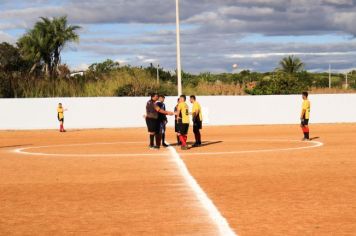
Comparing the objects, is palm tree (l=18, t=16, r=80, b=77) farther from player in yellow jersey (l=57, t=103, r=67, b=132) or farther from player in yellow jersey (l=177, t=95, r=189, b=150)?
player in yellow jersey (l=177, t=95, r=189, b=150)

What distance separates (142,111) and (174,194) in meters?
30.0

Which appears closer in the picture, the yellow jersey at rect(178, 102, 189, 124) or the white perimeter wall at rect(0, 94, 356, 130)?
the yellow jersey at rect(178, 102, 189, 124)

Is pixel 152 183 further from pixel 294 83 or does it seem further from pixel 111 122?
pixel 294 83

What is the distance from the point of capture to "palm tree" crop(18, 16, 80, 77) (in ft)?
201

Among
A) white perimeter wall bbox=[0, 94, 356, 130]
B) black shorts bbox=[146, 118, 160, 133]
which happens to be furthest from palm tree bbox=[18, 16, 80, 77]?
black shorts bbox=[146, 118, 160, 133]

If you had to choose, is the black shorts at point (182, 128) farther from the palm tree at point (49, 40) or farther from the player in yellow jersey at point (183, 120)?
the palm tree at point (49, 40)

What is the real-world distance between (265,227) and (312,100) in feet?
115

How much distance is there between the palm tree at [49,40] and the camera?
201 feet

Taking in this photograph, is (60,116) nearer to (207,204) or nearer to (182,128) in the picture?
(182,128)

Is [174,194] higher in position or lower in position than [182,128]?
lower

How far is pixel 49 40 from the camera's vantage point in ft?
202

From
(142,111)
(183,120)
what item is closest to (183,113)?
(183,120)

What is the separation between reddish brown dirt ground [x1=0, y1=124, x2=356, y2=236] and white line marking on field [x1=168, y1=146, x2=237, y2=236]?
11 cm

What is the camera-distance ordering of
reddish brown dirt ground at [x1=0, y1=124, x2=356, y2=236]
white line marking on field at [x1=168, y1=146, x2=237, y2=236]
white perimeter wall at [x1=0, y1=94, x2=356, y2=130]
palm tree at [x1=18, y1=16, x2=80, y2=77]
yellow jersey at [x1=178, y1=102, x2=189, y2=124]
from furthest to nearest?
palm tree at [x1=18, y1=16, x2=80, y2=77] → white perimeter wall at [x1=0, y1=94, x2=356, y2=130] → yellow jersey at [x1=178, y1=102, x2=189, y2=124] → reddish brown dirt ground at [x1=0, y1=124, x2=356, y2=236] → white line marking on field at [x1=168, y1=146, x2=237, y2=236]
